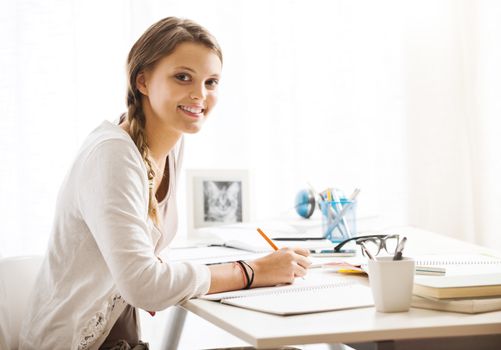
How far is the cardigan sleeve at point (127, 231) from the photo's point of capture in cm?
122

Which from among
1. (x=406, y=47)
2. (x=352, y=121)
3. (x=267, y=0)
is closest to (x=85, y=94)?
(x=267, y=0)

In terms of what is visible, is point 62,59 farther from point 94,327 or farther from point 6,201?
point 94,327

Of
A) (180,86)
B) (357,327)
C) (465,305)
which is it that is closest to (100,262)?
(180,86)

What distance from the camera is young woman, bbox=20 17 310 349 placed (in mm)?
1243

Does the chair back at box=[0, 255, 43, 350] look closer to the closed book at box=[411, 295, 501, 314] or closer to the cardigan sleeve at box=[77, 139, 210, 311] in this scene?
the cardigan sleeve at box=[77, 139, 210, 311]

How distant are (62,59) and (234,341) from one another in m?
1.36

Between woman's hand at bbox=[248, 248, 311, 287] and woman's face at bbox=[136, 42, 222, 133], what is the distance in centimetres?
38

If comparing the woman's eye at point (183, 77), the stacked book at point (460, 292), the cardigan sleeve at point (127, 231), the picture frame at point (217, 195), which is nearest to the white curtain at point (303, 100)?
the picture frame at point (217, 195)

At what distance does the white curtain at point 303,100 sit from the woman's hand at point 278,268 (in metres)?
1.54

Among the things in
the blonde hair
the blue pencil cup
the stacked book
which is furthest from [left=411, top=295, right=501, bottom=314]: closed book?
the blue pencil cup

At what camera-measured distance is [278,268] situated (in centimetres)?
135

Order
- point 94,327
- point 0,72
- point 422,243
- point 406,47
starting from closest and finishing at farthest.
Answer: point 94,327 → point 422,243 → point 0,72 → point 406,47

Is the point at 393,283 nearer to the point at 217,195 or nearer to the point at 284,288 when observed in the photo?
the point at 284,288

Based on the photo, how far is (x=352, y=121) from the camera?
3213mm
